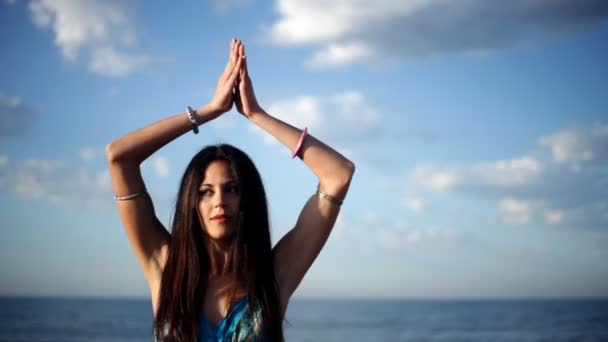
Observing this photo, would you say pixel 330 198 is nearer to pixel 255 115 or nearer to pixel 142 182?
pixel 255 115

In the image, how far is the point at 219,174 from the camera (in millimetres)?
2668

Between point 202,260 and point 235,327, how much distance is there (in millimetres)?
311

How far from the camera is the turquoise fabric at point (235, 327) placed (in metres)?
2.60

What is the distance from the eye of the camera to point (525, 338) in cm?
3222

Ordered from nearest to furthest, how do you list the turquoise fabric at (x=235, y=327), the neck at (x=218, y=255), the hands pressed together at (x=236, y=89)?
1. the turquoise fabric at (x=235, y=327)
2. the neck at (x=218, y=255)
3. the hands pressed together at (x=236, y=89)

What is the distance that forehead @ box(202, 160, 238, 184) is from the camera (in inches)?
105

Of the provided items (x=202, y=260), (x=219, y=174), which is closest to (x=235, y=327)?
(x=202, y=260)

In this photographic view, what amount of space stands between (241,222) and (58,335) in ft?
102

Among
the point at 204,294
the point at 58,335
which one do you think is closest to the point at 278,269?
the point at 204,294

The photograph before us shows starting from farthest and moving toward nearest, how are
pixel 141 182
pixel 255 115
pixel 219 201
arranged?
pixel 255 115 → pixel 141 182 → pixel 219 201

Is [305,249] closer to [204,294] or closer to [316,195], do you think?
[316,195]

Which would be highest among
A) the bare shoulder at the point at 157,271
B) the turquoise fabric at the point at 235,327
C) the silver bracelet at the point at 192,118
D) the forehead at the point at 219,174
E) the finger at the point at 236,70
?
the finger at the point at 236,70

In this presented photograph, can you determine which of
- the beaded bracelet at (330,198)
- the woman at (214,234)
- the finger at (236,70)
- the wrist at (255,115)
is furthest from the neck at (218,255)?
the finger at (236,70)

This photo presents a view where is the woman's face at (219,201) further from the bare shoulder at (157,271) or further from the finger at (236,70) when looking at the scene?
the finger at (236,70)
